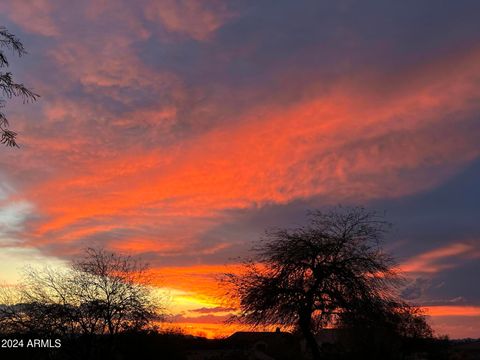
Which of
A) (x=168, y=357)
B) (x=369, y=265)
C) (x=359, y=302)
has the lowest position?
(x=168, y=357)

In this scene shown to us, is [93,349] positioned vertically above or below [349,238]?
below

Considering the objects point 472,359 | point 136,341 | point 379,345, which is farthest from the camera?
point 472,359

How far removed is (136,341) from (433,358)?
40328 mm

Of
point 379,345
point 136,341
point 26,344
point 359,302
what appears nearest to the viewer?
point 359,302

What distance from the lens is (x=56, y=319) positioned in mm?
33125

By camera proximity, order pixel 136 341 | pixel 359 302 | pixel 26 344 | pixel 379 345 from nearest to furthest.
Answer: pixel 359 302 < pixel 26 344 < pixel 136 341 < pixel 379 345

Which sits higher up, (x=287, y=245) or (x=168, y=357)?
(x=287, y=245)

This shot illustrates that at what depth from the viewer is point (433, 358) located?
61.0m

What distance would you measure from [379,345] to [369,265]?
40.1 feet

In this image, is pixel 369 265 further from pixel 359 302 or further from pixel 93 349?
pixel 93 349

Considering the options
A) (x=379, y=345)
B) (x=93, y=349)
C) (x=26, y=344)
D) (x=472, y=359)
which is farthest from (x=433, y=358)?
(x=26, y=344)

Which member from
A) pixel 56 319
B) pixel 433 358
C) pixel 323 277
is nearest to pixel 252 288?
pixel 323 277

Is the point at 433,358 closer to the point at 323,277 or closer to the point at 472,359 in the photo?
the point at 472,359

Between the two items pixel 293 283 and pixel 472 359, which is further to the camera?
pixel 472 359
